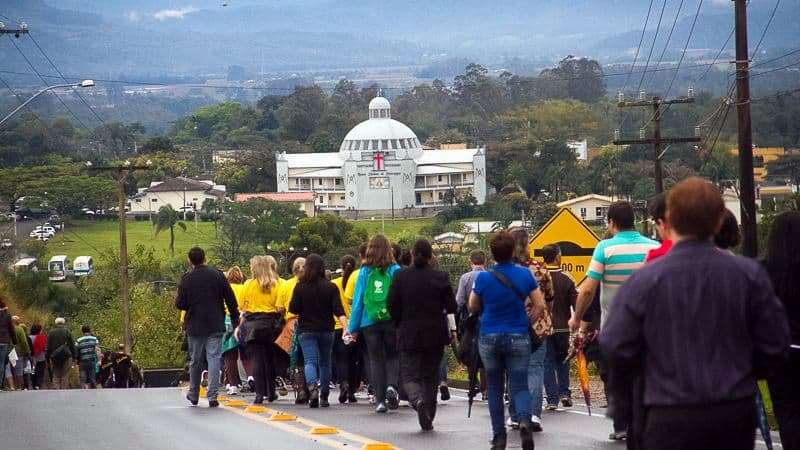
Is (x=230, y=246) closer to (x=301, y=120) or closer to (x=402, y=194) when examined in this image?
(x=402, y=194)

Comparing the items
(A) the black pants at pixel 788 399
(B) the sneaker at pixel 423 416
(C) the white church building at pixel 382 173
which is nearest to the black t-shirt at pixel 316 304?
(B) the sneaker at pixel 423 416

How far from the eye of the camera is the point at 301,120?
197 m

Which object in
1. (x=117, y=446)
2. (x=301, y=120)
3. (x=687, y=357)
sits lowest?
(x=117, y=446)

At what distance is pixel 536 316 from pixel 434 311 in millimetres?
1599

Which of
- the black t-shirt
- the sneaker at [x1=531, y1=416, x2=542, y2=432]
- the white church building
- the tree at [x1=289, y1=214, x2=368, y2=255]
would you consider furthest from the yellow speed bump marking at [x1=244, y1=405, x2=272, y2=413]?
the white church building

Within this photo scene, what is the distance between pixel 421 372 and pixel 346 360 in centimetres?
450

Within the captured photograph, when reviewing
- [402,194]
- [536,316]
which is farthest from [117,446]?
[402,194]

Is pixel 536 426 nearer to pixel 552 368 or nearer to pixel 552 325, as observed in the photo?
pixel 552 325

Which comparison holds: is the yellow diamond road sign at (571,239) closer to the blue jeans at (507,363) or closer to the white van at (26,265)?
the blue jeans at (507,363)

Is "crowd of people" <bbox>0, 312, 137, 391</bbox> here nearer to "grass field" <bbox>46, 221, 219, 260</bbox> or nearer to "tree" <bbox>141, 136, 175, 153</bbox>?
"grass field" <bbox>46, 221, 219, 260</bbox>

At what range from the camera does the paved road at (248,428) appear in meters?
13.0

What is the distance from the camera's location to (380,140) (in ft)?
577

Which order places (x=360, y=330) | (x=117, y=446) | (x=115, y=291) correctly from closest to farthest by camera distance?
(x=117, y=446) < (x=360, y=330) < (x=115, y=291)

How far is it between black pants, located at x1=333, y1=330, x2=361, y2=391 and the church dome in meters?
154
